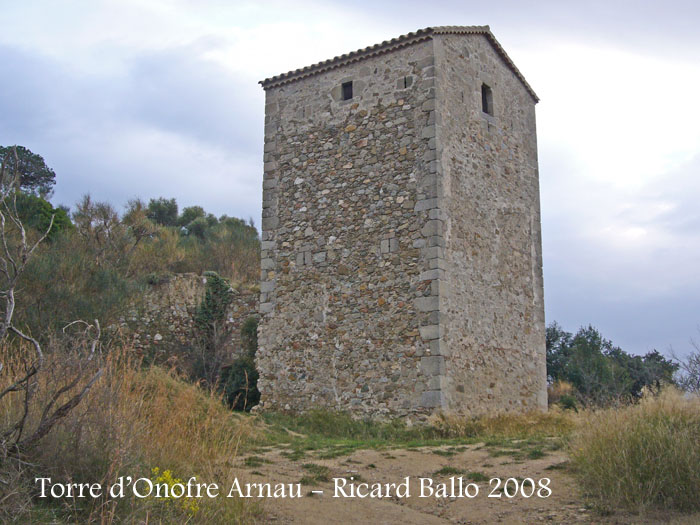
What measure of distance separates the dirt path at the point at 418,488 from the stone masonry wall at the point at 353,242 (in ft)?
9.72

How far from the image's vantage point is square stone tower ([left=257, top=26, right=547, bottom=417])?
40.1 ft

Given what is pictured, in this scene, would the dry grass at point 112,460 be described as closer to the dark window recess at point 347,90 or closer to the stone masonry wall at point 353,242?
the stone masonry wall at point 353,242

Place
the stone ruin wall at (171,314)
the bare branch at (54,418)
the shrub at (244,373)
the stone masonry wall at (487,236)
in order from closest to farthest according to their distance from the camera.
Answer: the bare branch at (54,418) < the stone masonry wall at (487,236) < the shrub at (244,373) < the stone ruin wall at (171,314)

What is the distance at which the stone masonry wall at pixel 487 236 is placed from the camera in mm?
12453

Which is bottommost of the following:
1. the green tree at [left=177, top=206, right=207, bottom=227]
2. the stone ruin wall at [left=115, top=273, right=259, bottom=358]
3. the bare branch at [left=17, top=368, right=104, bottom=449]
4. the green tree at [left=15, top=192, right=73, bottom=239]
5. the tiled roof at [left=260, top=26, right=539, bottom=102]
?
the bare branch at [left=17, top=368, right=104, bottom=449]

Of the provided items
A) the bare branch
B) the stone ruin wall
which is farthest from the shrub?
the bare branch

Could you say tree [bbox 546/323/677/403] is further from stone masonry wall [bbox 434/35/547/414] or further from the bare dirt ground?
Answer: the bare dirt ground

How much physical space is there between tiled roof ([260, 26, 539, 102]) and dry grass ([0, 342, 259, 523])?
8.82m

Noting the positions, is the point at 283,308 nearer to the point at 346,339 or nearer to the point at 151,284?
the point at 346,339

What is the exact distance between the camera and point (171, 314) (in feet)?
60.8

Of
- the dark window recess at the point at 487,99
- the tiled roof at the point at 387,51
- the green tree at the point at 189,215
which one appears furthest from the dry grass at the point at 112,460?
the green tree at the point at 189,215

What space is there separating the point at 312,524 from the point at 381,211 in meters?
7.48

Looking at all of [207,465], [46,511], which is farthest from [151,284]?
[46,511]

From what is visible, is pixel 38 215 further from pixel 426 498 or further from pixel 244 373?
pixel 426 498
